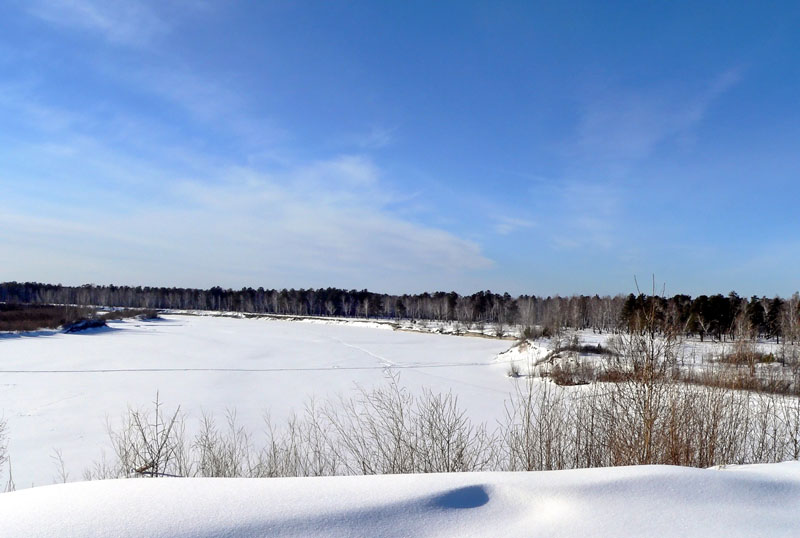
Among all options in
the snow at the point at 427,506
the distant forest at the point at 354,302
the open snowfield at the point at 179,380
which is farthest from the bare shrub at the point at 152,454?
the distant forest at the point at 354,302

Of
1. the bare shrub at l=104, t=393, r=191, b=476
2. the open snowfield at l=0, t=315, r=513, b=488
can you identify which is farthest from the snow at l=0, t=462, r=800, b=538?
the open snowfield at l=0, t=315, r=513, b=488

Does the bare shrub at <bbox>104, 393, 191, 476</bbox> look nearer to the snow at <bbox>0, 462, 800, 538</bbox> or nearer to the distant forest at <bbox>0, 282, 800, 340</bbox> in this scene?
the snow at <bbox>0, 462, 800, 538</bbox>

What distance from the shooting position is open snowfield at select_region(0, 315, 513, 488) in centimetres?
1065

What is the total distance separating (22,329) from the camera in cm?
3700

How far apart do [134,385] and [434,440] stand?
47.9 ft

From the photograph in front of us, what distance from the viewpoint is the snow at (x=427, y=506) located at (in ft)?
7.22

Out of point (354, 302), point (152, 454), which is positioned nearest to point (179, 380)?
point (152, 454)

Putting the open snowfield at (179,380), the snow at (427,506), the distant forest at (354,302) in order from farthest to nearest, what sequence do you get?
1. the distant forest at (354,302)
2. the open snowfield at (179,380)
3. the snow at (427,506)

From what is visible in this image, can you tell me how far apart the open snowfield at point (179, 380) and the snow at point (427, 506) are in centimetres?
703

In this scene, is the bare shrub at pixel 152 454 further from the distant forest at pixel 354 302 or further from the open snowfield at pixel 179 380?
the distant forest at pixel 354 302

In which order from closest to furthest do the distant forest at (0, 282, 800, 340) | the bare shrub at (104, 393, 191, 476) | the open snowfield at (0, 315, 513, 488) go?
1. the bare shrub at (104, 393, 191, 476)
2. the open snowfield at (0, 315, 513, 488)
3. the distant forest at (0, 282, 800, 340)

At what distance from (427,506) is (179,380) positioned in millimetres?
17899

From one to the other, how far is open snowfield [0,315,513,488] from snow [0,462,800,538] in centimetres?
703

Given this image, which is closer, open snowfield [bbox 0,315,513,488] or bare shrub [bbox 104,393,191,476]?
bare shrub [bbox 104,393,191,476]
